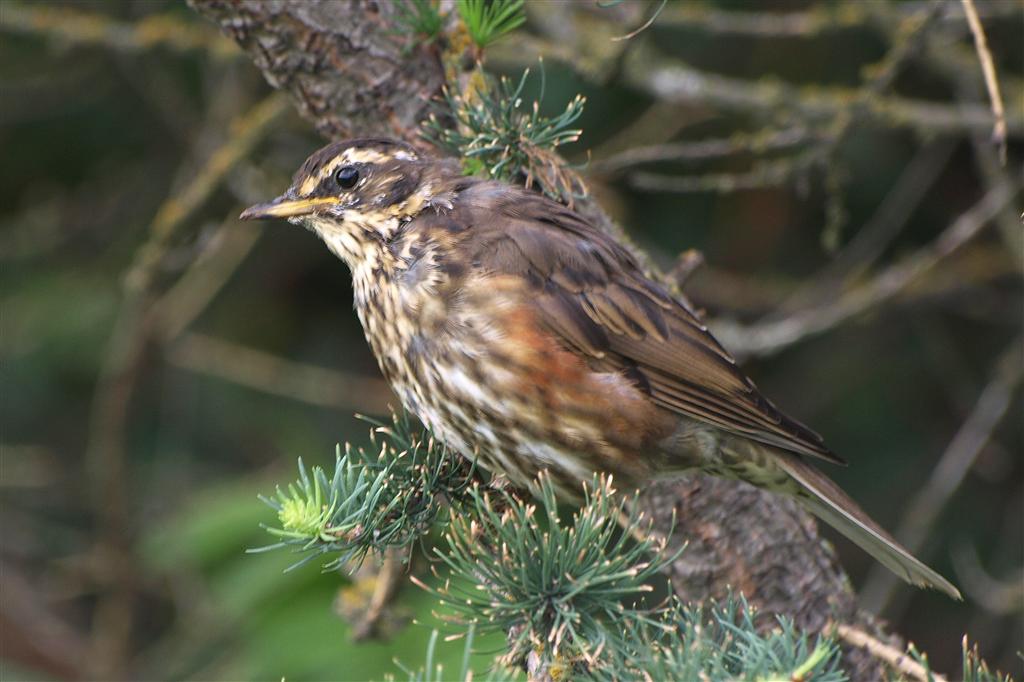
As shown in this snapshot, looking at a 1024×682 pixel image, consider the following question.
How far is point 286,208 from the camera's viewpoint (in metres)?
3.81

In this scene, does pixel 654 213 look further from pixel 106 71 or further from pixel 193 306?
pixel 106 71

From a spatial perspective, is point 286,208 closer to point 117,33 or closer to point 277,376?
point 117,33

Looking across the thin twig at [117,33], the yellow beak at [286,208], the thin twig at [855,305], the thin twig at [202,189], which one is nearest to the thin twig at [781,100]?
the thin twig at [855,305]

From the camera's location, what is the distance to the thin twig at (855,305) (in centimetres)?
487

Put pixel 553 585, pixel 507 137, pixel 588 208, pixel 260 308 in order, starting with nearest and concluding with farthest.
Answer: pixel 553 585
pixel 507 137
pixel 588 208
pixel 260 308

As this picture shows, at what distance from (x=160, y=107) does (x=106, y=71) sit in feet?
1.60

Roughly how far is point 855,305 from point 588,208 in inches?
62.0

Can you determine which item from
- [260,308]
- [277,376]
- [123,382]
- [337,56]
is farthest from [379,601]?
[260,308]

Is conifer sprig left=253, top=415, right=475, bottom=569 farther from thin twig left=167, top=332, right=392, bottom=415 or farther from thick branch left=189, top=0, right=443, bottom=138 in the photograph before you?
thin twig left=167, top=332, right=392, bottom=415

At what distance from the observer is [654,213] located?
634cm

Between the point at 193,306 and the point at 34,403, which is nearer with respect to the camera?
the point at 193,306

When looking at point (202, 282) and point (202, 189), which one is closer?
point (202, 189)

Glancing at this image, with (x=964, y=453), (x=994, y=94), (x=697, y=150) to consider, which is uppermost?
(x=994, y=94)

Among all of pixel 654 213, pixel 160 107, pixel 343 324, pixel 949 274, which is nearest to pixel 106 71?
pixel 160 107
